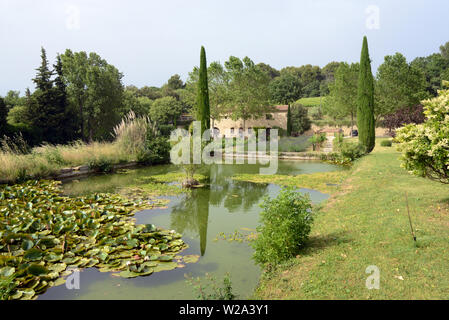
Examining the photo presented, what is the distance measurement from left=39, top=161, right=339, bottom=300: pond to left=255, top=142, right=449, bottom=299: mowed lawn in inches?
28.1

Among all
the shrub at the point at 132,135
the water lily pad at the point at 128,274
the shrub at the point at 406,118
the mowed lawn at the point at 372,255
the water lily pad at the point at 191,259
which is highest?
the shrub at the point at 406,118

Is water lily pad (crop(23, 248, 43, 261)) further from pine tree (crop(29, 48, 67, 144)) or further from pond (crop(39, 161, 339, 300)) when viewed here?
pine tree (crop(29, 48, 67, 144))

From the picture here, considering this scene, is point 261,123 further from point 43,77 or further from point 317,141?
point 43,77

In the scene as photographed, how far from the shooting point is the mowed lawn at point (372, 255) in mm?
3209

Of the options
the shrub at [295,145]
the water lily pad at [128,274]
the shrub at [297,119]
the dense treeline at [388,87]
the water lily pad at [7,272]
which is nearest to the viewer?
the water lily pad at [7,272]

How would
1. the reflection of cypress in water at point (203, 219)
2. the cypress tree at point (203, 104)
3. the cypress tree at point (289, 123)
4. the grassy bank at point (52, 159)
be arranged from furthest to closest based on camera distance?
the cypress tree at point (289, 123), the cypress tree at point (203, 104), the grassy bank at point (52, 159), the reflection of cypress in water at point (203, 219)

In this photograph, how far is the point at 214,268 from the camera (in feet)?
14.8

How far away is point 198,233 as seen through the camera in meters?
6.15

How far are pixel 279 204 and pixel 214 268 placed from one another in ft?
4.54

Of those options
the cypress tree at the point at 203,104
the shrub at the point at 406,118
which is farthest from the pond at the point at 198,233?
the shrub at the point at 406,118

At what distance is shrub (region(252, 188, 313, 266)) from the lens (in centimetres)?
412

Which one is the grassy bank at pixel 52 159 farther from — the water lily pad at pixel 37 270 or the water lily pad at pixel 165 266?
the water lily pad at pixel 165 266

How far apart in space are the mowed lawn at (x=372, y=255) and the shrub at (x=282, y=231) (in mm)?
186

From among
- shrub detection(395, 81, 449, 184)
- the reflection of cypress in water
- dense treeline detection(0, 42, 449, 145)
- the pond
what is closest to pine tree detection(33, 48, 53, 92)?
Answer: dense treeline detection(0, 42, 449, 145)
